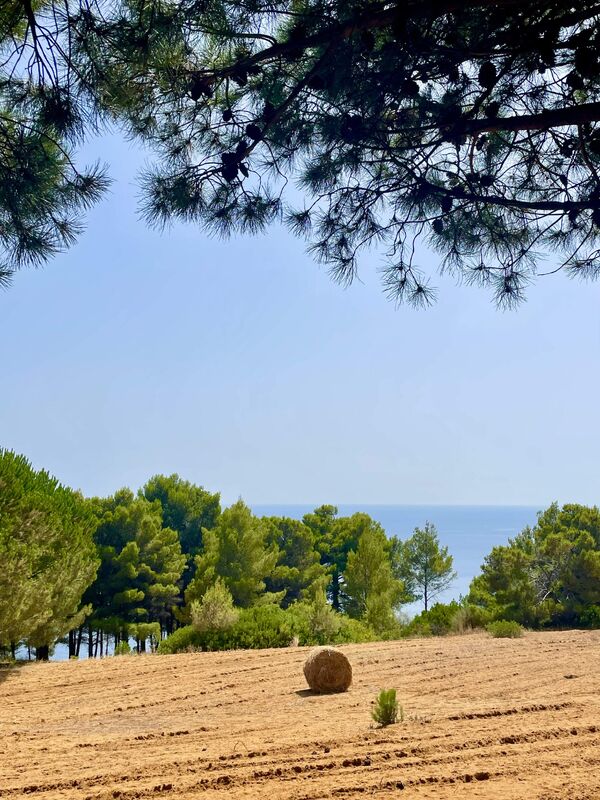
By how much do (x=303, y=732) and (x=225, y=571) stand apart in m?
21.0

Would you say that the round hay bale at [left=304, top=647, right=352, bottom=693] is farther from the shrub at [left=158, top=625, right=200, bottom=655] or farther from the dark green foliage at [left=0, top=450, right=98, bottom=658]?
the shrub at [left=158, top=625, right=200, bottom=655]

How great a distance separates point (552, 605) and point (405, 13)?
20055 millimetres

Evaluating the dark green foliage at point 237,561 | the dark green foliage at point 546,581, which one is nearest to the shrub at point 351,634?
the dark green foliage at point 546,581

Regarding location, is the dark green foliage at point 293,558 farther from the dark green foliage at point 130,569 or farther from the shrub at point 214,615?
the shrub at point 214,615

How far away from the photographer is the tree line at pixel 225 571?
13200 millimetres

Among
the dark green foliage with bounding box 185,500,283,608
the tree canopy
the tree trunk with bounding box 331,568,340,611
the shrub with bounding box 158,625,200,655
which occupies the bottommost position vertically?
the tree trunk with bounding box 331,568,340,611

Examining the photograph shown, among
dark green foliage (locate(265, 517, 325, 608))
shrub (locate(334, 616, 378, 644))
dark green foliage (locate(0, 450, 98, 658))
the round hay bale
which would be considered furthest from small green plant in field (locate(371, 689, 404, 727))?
dark green foliage (locate(265, 517, 325, 608))

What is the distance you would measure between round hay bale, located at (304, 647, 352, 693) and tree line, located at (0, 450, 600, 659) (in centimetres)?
557

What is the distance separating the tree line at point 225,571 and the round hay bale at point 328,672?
557 centimetres

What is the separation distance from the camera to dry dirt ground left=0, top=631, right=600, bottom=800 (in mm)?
4293

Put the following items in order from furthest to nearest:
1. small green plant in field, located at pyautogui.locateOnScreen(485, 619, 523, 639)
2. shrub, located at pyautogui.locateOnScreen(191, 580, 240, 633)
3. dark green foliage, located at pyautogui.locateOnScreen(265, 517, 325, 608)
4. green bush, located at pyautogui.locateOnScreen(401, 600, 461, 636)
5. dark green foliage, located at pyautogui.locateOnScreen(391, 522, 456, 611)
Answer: dark green foliage, located at pyautogui.locateOnScreen(391, 522, 456, 611) → dark green foliage, located at pyautogui.locateOnScreen(265, 517, 325, 608) → green bush, located at pyautogui.locateOnScreen(401, 600, 461, 636) → shrub, located at pyautogui.locateOnScreen(191, 580, 240, 633) → small green plant in field, located at pyautogui.locateOnScreen(485, 619, 523, 639)

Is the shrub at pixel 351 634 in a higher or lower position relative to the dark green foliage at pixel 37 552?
lower

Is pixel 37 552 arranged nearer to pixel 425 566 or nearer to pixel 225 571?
pixel 225 571

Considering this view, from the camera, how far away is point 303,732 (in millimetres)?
5824
